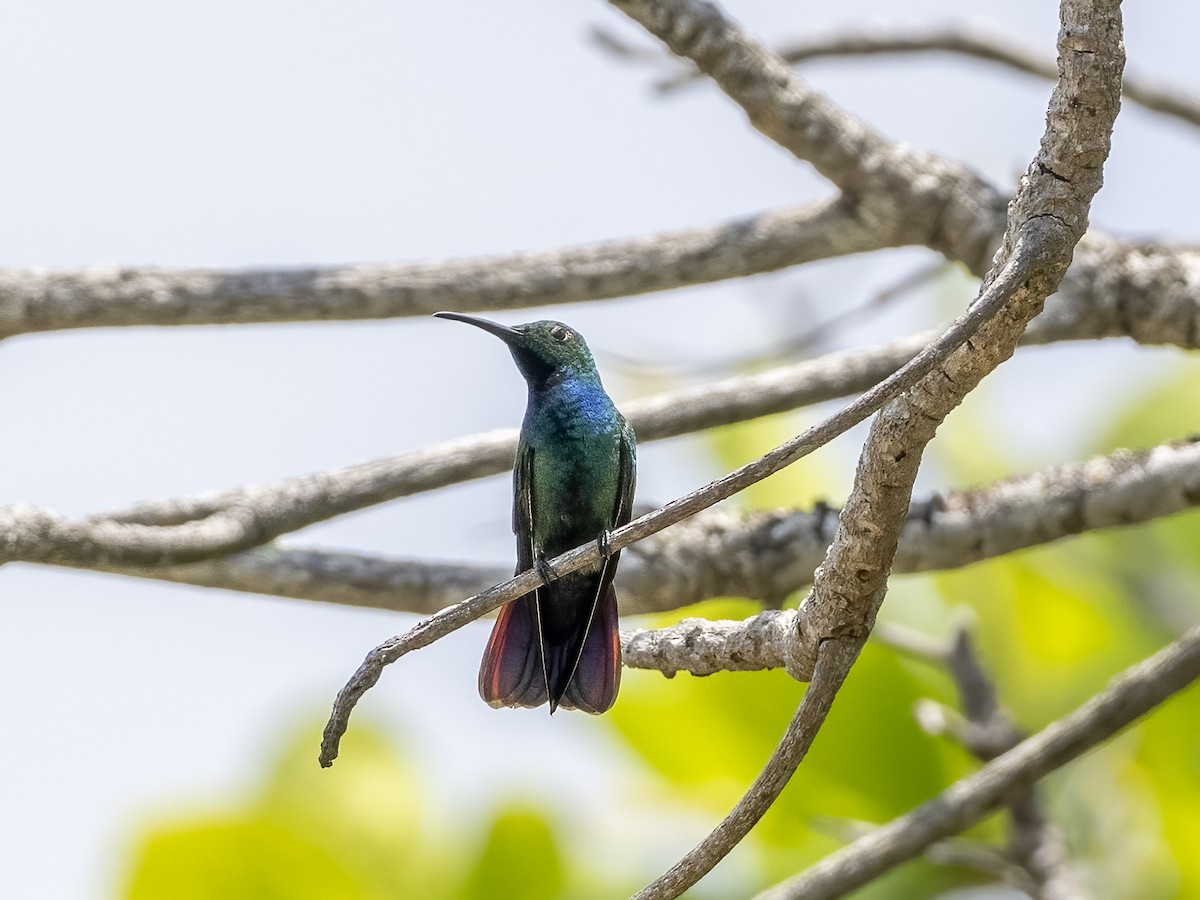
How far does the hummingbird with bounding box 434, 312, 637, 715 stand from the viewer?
126 inches

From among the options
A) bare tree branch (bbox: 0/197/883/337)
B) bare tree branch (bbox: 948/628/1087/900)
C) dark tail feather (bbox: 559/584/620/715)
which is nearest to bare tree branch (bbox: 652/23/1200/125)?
bare tree branch (bbox: 0/197/883/337)

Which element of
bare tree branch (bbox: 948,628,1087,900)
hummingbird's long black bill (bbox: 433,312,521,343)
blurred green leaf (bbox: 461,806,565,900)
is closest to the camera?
hummingbird's long black bill (bbox: 433,312,521,343)

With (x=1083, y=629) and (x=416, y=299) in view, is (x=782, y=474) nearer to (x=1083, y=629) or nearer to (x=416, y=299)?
(x=1083, y=629)

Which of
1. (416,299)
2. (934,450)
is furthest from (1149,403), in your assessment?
(416,299)

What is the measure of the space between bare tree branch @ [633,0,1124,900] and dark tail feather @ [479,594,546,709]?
497 mm

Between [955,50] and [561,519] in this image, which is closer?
[561,519]

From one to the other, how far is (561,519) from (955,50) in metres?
3.92

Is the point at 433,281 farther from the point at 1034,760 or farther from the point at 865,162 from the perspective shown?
the point at 1034,760

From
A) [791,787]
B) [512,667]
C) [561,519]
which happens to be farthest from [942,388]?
[791,787]

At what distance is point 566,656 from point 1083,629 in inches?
154

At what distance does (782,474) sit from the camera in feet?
23.6

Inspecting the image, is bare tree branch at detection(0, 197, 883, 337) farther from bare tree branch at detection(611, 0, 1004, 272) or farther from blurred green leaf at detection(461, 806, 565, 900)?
blurred green leaf at detection(461, 806, 565, 900)

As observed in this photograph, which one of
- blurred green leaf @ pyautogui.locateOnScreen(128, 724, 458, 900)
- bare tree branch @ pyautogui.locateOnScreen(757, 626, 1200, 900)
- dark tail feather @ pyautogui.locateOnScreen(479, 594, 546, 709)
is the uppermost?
dark tail feather @ pyautogui.locateOnScreen(479, 594, 546, 709)

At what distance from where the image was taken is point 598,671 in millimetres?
3186
